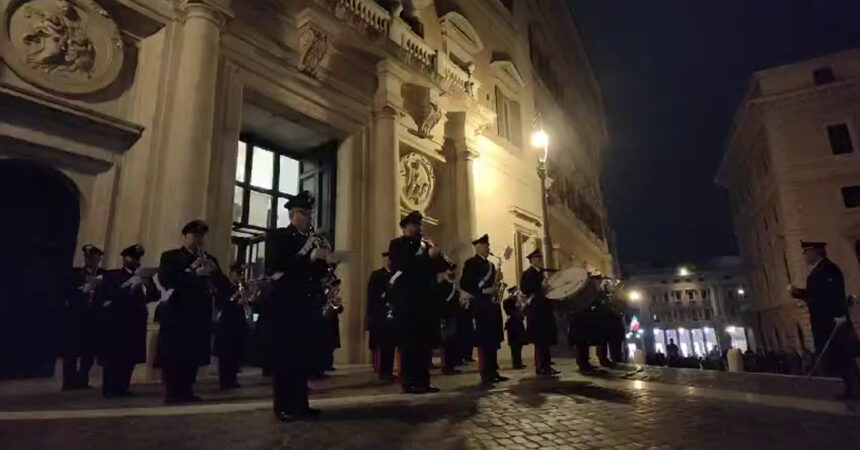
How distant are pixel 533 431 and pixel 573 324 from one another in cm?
600

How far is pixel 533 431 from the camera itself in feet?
12.1

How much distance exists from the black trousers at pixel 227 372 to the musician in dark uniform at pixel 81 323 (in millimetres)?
1681

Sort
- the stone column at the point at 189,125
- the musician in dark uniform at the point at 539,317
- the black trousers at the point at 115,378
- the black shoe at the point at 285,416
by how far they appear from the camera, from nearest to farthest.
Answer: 1. the black shoe at the point at 285,416
2. the black trousers at the point at 115,378
3. the stone column at the point at 189,125
4. the musician in dark uniform at the point at 539,317

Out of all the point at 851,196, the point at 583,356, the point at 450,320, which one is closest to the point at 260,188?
the point at 450,320

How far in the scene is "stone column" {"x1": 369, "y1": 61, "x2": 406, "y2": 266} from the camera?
12.2 metres

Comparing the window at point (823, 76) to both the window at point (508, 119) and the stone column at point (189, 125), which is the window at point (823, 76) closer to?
the window at point (508, 119)

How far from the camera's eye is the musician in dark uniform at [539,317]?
8148 millimetres

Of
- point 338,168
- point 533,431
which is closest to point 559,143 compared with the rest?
point 338,168

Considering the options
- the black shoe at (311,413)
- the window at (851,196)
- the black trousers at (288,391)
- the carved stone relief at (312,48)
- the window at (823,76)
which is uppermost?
the window at (823,76)

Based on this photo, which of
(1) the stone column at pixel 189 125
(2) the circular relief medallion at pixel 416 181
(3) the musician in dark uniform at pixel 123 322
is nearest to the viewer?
(3) the musician in dark uniform at pixel 123 322

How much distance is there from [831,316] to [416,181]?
34.2 feet

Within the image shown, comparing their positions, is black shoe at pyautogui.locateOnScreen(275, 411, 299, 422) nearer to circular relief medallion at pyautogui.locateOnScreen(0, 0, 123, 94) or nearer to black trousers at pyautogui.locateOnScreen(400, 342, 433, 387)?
black trousers at pyautogui.locateOnScreen(400, 342, 433, 387)

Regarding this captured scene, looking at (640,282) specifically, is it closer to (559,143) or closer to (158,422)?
(559,143)

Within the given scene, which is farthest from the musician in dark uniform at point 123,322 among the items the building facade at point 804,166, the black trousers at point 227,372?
the building facade at point 804,166
